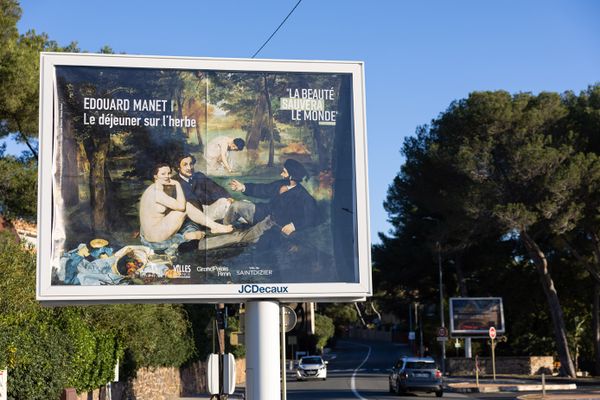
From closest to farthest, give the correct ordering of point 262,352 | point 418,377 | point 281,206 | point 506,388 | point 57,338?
1. point 281,206
2. point 262,352
3. point 57,338
4. point 418,377
5. point 506,388

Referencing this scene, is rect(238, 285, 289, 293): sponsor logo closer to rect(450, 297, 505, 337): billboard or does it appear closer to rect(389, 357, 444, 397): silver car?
rect(389, 357, 444, 397): silver car

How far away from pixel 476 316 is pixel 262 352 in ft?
140

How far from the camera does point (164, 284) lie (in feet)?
42.0

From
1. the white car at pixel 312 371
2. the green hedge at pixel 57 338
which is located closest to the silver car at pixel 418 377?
the green hedge at pixel 57 338

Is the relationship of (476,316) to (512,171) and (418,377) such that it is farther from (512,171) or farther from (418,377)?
(418,377)

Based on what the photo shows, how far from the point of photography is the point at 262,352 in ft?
44.4

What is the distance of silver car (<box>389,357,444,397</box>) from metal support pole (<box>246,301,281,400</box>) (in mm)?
21530

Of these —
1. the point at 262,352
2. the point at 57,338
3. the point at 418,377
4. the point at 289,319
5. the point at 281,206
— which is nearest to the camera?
the point at 281,206

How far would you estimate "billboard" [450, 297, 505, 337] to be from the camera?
53.9 m

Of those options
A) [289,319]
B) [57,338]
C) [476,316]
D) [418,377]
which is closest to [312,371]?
[476,316]

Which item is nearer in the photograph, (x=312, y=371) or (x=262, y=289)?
(x=262, y=289)

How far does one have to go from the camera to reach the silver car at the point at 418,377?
34.0 meters

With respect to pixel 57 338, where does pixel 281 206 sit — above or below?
above

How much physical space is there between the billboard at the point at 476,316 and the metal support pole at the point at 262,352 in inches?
1646
